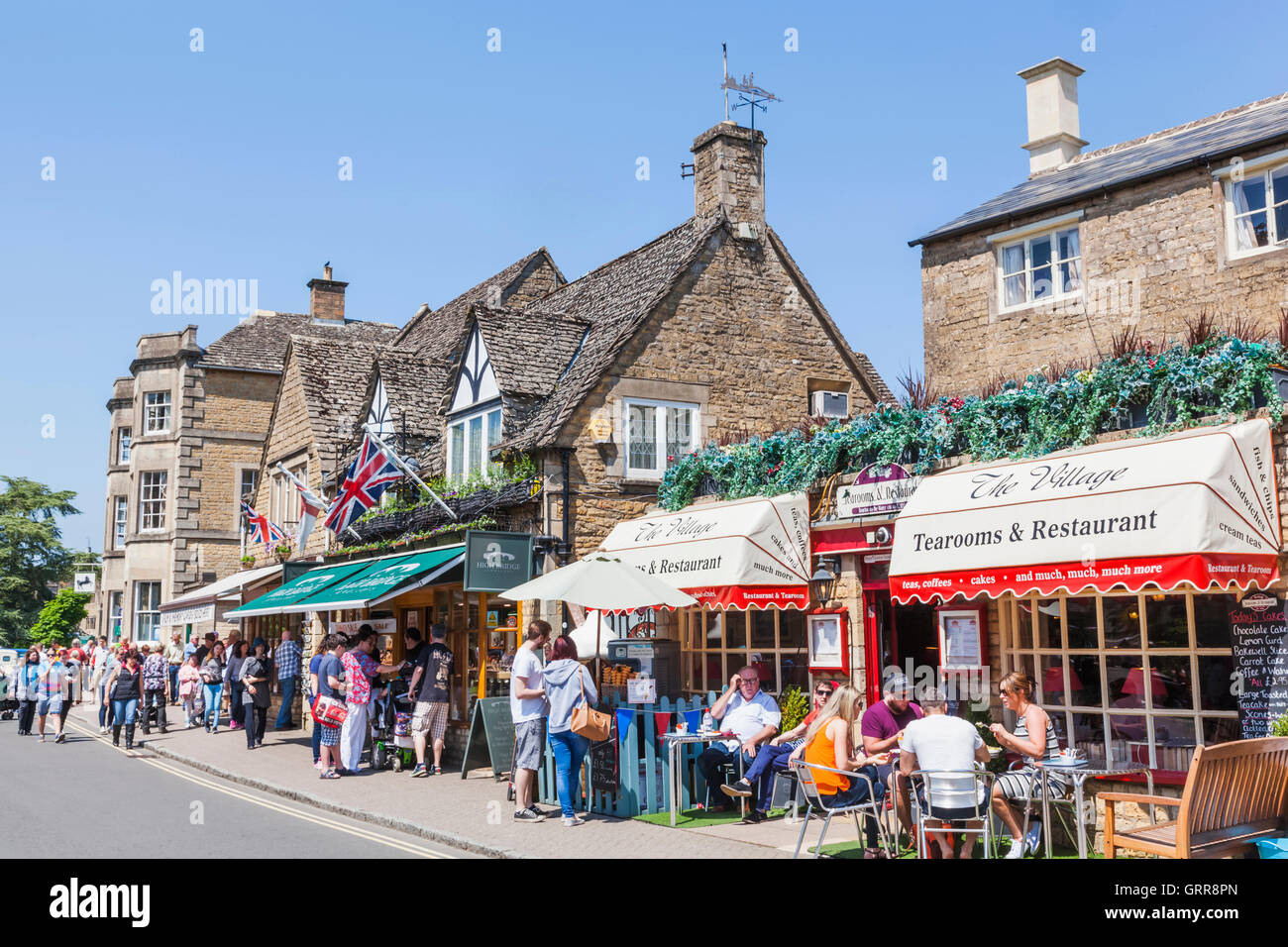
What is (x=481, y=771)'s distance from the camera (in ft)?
49.9

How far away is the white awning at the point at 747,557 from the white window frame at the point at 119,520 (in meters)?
33.8

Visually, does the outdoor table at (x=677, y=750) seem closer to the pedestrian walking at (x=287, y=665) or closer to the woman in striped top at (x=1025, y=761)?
the woman in striped top at (x=1025, y=761)

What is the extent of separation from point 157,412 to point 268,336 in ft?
15.8

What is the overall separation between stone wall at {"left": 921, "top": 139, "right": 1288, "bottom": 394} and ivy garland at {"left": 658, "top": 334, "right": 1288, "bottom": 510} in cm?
366

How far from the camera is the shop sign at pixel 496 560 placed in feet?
49.1

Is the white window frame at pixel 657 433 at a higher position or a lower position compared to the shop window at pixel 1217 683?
higher

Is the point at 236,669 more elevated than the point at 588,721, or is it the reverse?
the point at 236,669

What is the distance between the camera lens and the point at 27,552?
57.4 m

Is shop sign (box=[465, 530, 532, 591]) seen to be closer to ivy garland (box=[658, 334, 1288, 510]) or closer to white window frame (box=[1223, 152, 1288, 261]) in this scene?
ivy garland (box=[658, 334, 1288, 510])

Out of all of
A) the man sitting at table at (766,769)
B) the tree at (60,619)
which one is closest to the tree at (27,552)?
the tree at (60,619)

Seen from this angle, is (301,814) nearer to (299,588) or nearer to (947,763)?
(947,763)

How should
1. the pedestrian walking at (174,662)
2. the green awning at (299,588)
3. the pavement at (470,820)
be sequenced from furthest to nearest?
1. the pedestrian walking at (174,662)
2. the green awning at (299,588)
3. the pavement at (470,820)

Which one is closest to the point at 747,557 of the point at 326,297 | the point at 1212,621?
the point at 1212,621

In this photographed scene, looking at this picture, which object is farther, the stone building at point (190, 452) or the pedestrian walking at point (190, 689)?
the stone building at point (190, 452)
